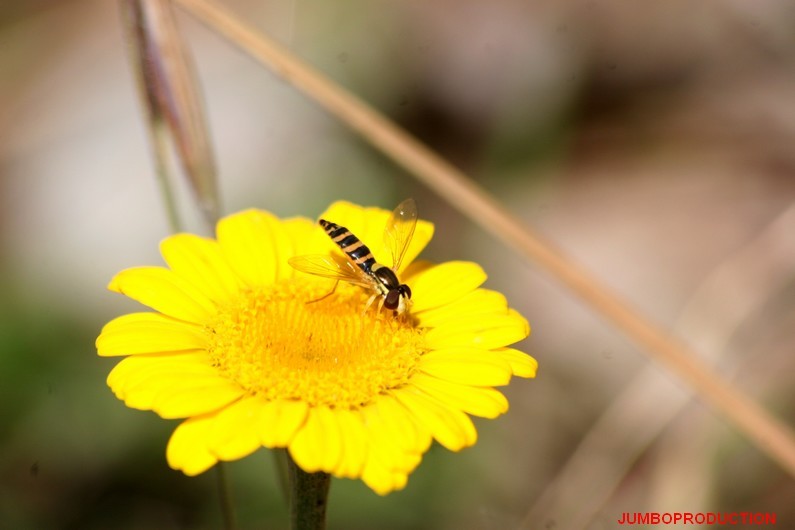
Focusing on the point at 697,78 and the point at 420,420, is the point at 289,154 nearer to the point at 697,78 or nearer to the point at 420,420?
the point at 697,78

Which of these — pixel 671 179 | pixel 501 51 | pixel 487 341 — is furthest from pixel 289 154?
pixel 487 341

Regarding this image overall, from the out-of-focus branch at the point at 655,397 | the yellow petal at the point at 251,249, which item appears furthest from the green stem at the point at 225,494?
the out-of-focus branch at the point at 655,397

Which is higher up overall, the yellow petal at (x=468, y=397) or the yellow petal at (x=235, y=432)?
the yellow petal at (x=468, y=397)

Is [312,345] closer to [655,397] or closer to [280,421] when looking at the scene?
[280,421]

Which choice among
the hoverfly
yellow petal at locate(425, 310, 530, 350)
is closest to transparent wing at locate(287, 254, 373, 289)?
the hoverfly

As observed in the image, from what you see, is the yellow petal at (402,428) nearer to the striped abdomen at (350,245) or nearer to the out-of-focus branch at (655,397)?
the striped abdomen at (350,245)
